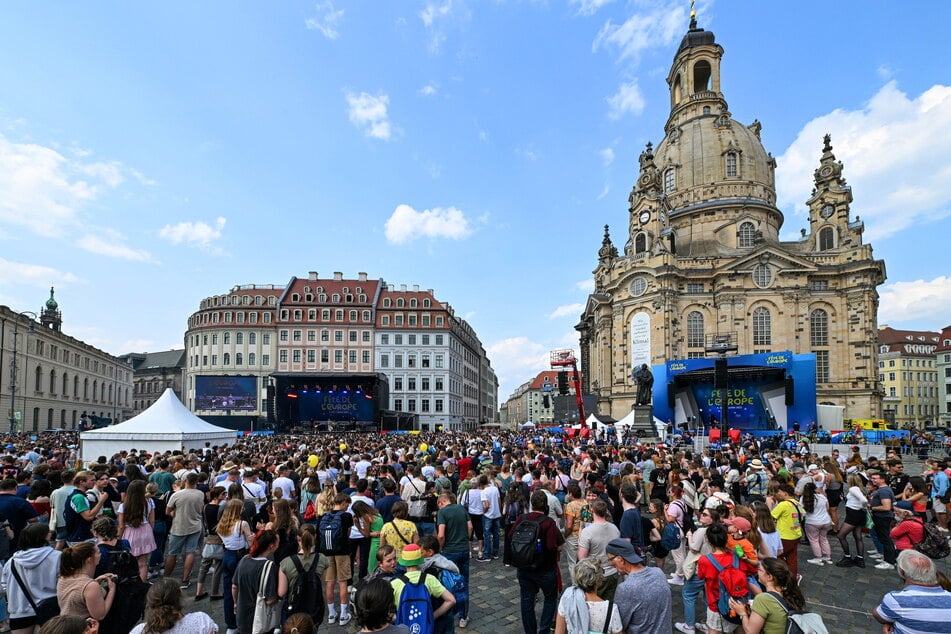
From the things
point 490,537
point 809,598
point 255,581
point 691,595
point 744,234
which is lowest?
point 809,598

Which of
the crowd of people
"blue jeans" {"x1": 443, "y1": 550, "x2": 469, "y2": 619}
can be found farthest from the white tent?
"blue jeans" {"x1": 443, "y1": 550, "x2": 469, "y2": 619}

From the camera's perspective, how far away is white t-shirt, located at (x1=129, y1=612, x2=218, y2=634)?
3483 millimetres

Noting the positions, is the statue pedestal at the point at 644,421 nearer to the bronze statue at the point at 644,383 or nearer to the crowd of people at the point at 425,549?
the bronze statue at the point at 644,383

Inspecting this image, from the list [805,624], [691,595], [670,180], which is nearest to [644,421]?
[691,595]

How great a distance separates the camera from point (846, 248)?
53719 mm

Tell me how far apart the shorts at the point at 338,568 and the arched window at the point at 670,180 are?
64.9 m

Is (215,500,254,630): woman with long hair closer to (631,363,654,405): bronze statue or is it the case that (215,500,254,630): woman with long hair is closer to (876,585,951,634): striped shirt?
(876,585,951,634): striped shirt

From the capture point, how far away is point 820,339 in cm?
5319

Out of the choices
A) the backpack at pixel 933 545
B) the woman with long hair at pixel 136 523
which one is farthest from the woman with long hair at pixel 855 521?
the woman with long hair at pixel 136 523

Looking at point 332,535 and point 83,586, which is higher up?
point 83,586

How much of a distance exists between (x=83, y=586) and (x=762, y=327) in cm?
5944

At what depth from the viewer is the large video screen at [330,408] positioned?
164ft

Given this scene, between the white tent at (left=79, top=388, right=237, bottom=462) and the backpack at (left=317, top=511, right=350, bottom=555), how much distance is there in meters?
14.3

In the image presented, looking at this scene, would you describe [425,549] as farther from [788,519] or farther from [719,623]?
[788,519]
